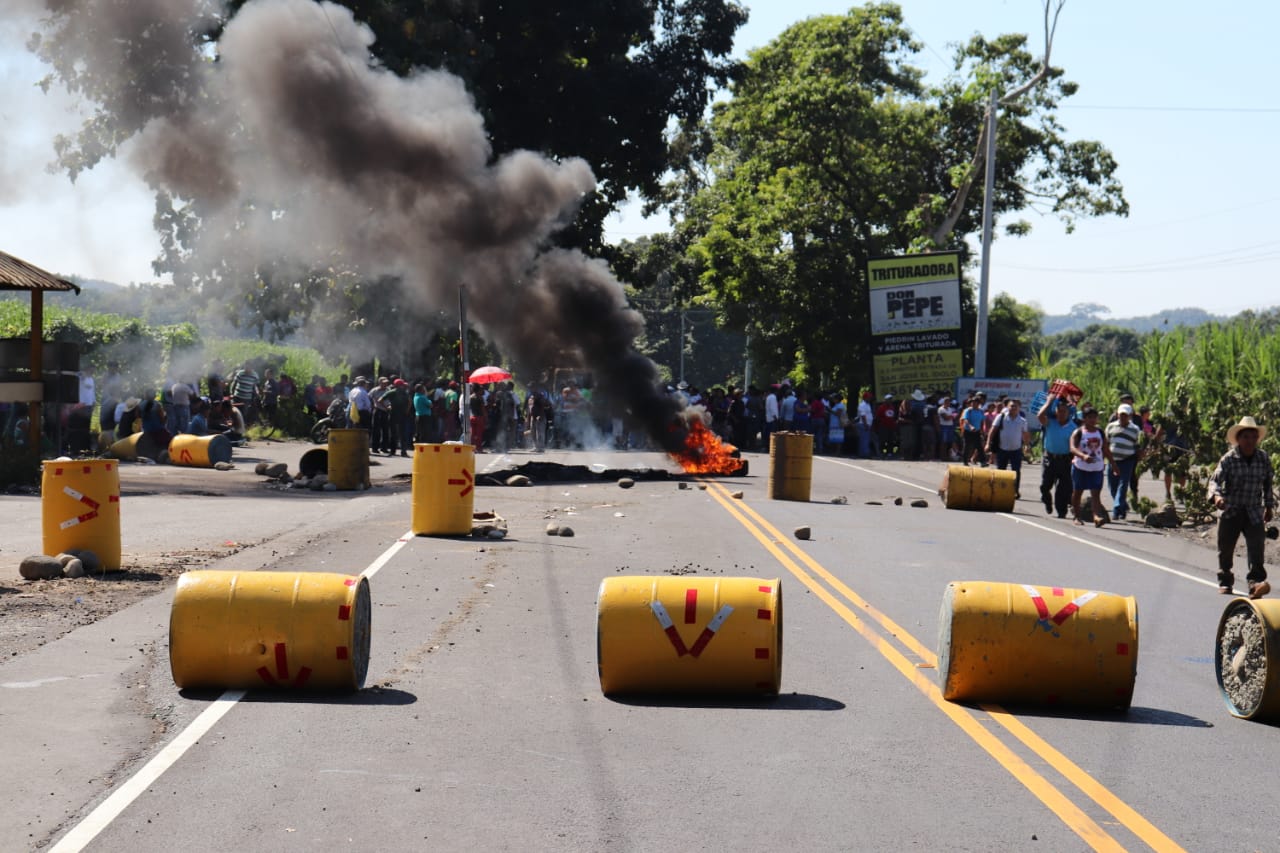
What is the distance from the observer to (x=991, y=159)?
37.6 metres

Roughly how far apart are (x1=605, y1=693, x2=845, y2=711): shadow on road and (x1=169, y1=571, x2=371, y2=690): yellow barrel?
1.44 m

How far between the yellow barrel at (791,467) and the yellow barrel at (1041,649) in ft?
46.9

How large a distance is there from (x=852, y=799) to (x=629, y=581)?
237 cm

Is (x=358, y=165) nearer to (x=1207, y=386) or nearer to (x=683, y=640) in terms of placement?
(x=1207, y=386)

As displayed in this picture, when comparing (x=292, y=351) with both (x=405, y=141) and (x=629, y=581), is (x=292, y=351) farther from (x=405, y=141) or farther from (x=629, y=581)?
(x=629, y=581)

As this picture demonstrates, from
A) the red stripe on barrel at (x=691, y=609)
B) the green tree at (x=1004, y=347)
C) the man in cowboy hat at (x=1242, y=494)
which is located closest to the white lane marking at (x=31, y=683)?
the red stripe on barrel at (x=691, y=609)

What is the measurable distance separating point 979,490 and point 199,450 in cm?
1440

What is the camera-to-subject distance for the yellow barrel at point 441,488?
49.2 ft

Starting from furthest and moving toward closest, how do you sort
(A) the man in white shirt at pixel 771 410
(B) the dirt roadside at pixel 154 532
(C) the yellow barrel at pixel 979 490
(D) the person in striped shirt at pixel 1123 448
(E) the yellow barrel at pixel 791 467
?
(A) the man in white shirt at pixel 771 410
(E) the yellow barrel at pixel 791 467
(C) the yellow barrel at pixel 979 490
(D) the person in striped shirt at pixel 1123 448
(B) the dirt roadside at pixel 154 532

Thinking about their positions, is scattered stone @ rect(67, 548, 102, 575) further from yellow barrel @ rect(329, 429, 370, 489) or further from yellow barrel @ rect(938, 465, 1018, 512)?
yellow barrel @ rect(938, 465, 1018, 512)

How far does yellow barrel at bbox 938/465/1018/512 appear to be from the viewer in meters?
21.4

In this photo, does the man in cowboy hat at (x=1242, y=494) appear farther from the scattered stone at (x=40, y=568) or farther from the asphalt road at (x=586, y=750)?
the scattered stone at (x=40, y=568)

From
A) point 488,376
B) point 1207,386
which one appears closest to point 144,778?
point 1207,386

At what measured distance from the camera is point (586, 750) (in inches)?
246
